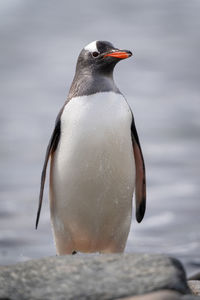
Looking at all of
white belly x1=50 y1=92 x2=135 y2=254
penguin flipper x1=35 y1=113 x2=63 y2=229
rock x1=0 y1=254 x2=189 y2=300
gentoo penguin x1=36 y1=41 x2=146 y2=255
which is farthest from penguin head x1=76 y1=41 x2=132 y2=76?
rock x1=0 y1=254 x2=189 y2=300

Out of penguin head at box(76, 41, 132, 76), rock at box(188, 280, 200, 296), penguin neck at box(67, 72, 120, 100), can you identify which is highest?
penguin head at box(76, 41, 132, 76)

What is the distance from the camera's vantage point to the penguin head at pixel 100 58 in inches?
243

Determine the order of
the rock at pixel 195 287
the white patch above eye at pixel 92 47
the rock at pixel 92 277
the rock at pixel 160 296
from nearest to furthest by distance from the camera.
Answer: the rock at pixel 160 296
the rock at pixel 92 277
the rock at pixel 195 287
the white patch above eye at pixel 92 47

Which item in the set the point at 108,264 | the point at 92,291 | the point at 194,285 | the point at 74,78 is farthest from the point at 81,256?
the point at 74,78

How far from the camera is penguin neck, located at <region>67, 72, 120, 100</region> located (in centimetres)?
600

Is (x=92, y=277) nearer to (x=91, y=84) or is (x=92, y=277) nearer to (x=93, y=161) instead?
(x=93, y=161)

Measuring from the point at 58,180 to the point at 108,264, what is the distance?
92.0 inches

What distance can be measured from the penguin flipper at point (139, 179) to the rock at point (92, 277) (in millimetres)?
2573

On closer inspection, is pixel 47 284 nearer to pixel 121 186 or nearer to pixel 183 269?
pixel 183 269

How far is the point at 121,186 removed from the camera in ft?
19.4

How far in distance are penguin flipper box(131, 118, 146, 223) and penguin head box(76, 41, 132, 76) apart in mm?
733

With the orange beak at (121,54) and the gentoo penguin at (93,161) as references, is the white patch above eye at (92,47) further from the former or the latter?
the orange beak at (121,54)

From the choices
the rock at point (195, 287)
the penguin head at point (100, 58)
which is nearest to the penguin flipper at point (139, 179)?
the penguin head at point (100, 58)

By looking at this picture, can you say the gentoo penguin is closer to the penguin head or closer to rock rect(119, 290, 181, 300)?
the penguin head
